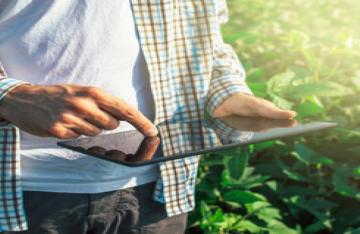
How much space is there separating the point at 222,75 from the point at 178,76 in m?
0.09

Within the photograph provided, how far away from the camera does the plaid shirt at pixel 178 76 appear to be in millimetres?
1224

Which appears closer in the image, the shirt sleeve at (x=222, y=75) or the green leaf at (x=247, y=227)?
the shirt sleeve at (x=222, y=75)

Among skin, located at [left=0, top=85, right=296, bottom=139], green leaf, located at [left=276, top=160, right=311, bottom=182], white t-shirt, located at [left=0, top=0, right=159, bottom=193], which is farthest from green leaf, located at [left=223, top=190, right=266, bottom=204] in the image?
skin, located at [left=0, top=85, right=296, bottom=139]

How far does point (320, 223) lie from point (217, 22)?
838 millimetres

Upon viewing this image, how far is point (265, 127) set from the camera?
1158 mm

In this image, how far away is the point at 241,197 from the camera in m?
1.95

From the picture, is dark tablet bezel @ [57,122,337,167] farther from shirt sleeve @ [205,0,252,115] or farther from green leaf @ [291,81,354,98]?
green leaf @ [291,81,354,98]

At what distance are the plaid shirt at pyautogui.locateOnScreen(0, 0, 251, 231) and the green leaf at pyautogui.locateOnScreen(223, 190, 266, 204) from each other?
0.54 metres

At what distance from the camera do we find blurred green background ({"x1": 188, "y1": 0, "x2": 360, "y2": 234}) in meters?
1.97

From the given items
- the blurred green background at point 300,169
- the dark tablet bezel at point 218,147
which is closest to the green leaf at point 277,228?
the blurred green background at point 300,169

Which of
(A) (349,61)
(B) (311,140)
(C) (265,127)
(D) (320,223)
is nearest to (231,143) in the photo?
(C) (265,127)

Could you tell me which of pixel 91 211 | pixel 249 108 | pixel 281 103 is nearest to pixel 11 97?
pixel 91 211

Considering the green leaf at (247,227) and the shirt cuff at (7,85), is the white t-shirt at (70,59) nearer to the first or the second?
the shirt cuff at (7,85)

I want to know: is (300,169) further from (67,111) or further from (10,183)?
(67,111)
